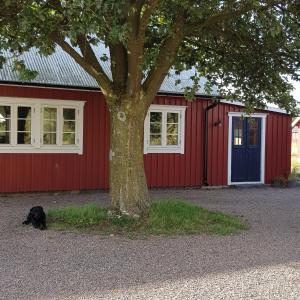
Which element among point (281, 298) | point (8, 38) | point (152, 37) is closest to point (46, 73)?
point (152, 37)

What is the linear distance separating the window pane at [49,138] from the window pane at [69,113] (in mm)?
616

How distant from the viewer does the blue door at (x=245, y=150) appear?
17266mm

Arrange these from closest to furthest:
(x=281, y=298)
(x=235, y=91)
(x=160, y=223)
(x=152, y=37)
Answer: (x=281, y=298), (x=160, y=223), (x=152, y=37), (x=235, y=91)

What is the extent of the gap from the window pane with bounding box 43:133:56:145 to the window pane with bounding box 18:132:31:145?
46 cm

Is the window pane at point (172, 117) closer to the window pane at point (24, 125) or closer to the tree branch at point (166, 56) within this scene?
the window pane at point (24, 125)

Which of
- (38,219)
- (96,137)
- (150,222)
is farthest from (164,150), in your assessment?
(38,219)

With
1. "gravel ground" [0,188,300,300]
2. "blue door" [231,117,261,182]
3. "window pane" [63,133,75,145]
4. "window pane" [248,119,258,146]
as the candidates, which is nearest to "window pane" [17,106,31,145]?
"window pane" [63,133,75,145]

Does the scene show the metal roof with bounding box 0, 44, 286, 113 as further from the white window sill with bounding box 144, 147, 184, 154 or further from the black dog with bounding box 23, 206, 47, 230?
the black dog with bounding box 23, 206, 47, 230

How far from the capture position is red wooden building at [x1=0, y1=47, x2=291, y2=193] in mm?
13547

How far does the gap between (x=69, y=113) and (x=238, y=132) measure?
6087mm

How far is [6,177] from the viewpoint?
44.1ft

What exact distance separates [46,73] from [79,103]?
1207 millimetres

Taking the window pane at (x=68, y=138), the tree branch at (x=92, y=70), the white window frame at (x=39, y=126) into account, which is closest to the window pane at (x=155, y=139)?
the white window frame at (x=39, y=126)

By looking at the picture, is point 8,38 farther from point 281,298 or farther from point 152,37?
point 281,298
